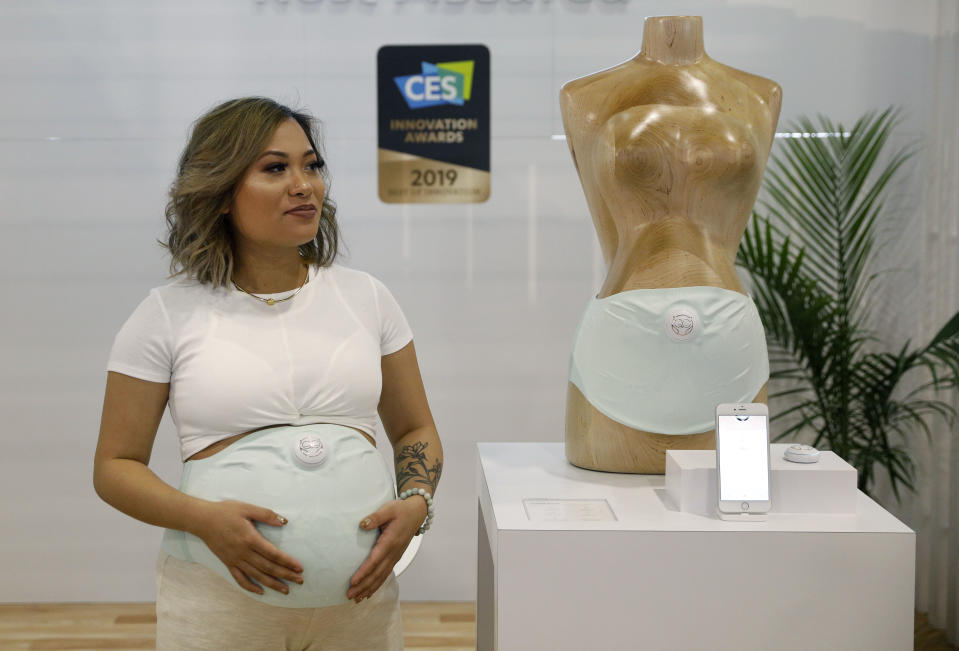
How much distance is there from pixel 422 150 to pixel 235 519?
2587 millimetres

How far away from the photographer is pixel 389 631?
5.98 ft

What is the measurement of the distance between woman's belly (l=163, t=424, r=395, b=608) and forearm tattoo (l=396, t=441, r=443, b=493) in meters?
0.14

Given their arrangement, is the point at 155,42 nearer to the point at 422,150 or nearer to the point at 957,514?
the point at 422,150

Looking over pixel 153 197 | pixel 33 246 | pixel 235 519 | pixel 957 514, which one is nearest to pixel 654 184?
pixel 235 519

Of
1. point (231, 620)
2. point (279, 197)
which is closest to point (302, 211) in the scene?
point (279, 197)

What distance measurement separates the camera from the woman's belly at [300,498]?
168 cm

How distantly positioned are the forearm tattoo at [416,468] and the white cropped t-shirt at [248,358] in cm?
12

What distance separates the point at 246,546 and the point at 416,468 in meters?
0.38

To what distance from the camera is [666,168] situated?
2.27 metres

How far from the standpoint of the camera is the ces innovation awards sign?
3.95m

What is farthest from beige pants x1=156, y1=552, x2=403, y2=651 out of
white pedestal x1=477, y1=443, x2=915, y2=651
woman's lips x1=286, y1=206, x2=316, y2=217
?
woman's lips x1=286, y1=206, x2=316, y2=217

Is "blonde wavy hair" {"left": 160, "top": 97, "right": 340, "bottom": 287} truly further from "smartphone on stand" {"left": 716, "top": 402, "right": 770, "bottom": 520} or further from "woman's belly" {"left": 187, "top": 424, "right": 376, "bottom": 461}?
"smartphone on stand" {"left": 716, "top": 402, "right": 770, "bottom": 520}

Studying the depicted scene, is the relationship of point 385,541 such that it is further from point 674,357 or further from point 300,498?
point 674,357

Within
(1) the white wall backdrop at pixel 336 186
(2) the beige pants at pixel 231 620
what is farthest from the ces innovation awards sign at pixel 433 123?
(2) the beige pants at pixel 231 620
